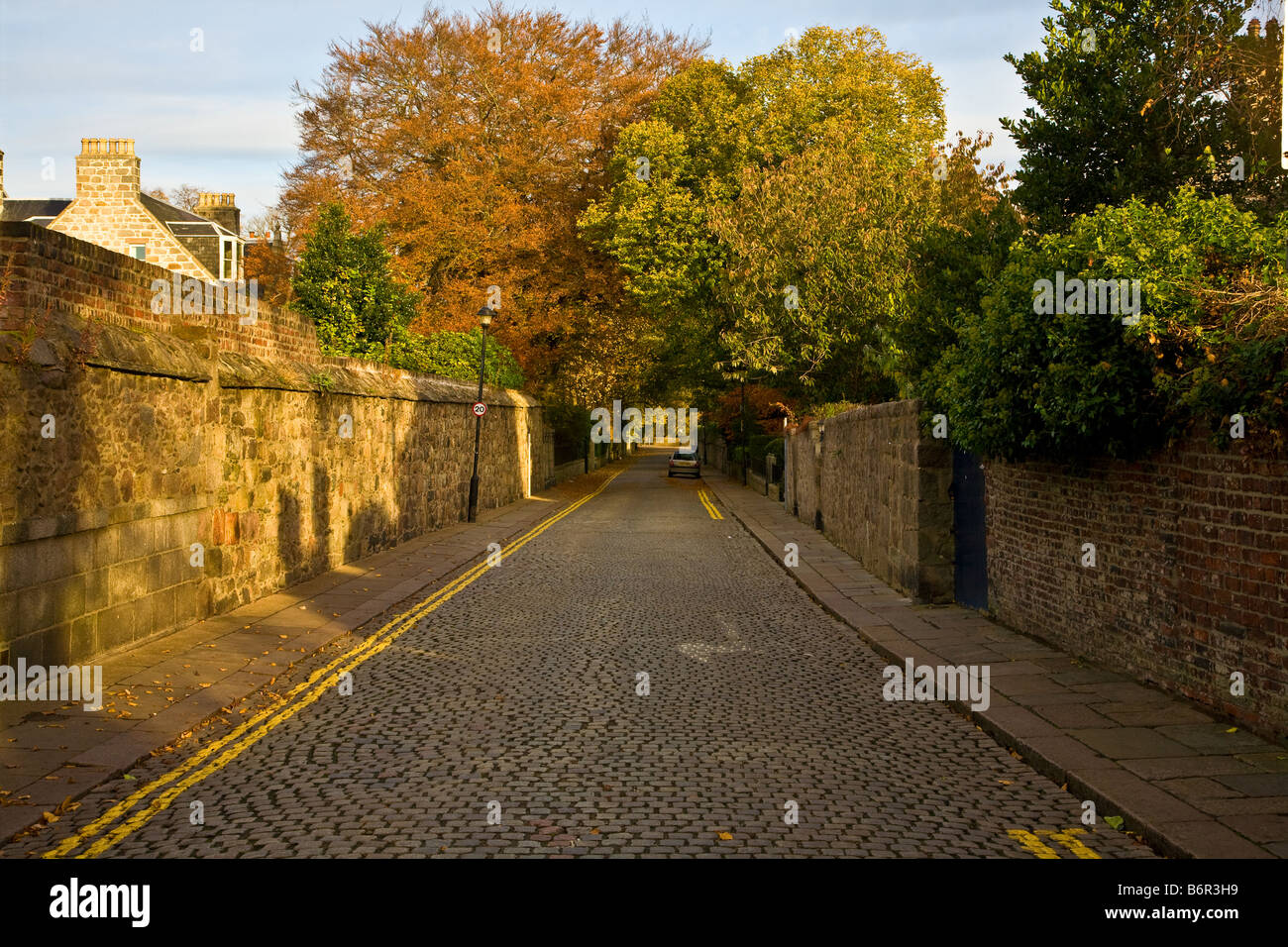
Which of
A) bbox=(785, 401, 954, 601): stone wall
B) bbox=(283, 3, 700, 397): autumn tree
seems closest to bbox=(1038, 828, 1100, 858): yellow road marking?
bbox=(785, 401, 954, 601): stone wall

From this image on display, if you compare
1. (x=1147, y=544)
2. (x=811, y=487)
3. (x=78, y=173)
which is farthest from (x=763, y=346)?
(x=78, y=173)

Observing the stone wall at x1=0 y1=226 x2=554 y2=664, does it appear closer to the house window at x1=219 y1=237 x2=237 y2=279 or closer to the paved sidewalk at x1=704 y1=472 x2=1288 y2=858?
the paved sidewalk at x1=704 y1=472 x2=1288 y2=858

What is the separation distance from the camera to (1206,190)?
45.6 ft

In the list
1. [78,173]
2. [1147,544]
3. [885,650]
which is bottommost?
[885,650]

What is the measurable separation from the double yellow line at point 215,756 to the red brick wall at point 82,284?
362 cm

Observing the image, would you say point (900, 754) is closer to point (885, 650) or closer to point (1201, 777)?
point (1201, 777)

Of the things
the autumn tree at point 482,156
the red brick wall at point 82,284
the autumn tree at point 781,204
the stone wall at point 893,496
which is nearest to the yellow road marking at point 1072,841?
the stone wall at point 893,496

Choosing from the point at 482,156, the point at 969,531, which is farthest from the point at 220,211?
the point at 969,531

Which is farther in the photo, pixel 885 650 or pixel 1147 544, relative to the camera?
pixel 885 650

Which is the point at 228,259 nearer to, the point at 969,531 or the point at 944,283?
the point at 944,283

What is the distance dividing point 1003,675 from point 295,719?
561 centimetres

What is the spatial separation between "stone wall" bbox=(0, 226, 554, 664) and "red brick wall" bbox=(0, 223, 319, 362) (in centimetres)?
2

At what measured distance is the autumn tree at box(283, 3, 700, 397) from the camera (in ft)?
116

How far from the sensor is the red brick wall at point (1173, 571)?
6.45 m
